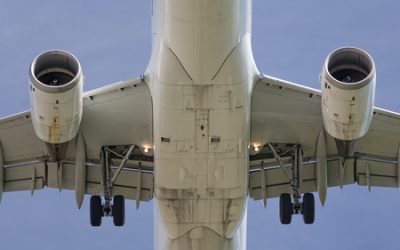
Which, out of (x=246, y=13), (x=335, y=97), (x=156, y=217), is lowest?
(x=156, y=217)

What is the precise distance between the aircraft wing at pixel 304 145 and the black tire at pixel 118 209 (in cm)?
411

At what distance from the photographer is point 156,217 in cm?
3325

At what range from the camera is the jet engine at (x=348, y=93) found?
29781 mm

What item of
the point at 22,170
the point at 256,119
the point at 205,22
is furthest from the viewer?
the point at 22,170

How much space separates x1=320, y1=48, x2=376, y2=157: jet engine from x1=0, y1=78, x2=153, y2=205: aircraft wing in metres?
5.19

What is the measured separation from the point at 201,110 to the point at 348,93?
3.95 m

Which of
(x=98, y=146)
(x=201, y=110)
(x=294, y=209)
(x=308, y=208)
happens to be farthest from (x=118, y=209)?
(x=201, y=110)

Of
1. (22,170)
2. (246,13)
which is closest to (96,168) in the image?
(22,170)

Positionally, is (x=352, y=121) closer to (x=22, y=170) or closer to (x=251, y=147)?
(x=251, y=147)

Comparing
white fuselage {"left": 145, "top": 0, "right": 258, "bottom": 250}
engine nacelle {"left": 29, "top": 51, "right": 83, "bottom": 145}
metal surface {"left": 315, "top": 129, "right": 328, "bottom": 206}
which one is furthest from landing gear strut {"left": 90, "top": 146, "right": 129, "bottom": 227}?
metal surface {"left": 315, "top": 129, "right": 328, "bottom": 206}

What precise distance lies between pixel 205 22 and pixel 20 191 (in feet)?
31.6

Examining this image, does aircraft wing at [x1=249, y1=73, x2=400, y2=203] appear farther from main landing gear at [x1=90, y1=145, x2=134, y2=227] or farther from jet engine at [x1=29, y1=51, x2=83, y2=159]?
jet engine at [x1=29, y1=51, x2=83, y2=159]

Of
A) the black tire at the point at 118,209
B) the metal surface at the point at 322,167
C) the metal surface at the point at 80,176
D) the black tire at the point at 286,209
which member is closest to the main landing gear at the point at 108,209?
the black tire at the point at 118,209

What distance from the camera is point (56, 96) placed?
2978cm
